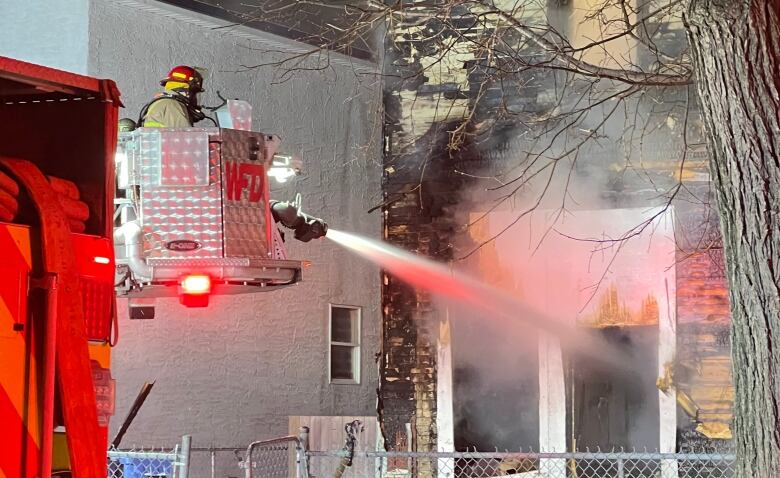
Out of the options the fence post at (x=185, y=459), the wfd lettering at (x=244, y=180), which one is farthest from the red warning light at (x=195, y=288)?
the fence post at (x=185, y=459)

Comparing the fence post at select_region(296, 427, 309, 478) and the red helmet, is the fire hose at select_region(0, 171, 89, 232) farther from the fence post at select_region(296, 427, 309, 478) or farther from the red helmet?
the fence post at select_region(296, 427, 309, 478)

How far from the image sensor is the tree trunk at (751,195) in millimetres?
4281

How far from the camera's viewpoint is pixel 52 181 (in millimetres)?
3652

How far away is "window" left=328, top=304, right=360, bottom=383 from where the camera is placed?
1277cm

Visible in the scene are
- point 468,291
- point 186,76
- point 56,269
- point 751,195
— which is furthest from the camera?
point 468,291

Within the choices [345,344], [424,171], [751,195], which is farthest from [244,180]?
[345,344]

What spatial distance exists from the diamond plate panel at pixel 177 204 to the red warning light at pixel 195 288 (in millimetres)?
183

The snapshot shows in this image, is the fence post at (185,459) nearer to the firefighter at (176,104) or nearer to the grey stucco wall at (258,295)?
the firefighter at (176,104)

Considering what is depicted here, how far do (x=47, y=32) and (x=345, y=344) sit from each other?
16.9ft

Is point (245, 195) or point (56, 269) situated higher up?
point (245, 195)

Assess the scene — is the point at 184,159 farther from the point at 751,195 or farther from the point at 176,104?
the point at 751,195

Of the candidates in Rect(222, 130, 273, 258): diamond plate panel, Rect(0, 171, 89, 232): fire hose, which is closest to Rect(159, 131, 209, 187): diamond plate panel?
Rect(222, 130, 273, 258): diamond plate panel

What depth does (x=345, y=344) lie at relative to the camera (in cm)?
1271

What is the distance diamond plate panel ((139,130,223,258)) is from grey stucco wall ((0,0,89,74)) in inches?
122
